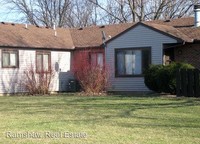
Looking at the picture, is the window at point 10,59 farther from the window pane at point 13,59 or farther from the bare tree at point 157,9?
the bare tree at point 157,9

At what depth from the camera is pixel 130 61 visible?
24.9m

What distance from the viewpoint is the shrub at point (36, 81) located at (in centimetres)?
2470

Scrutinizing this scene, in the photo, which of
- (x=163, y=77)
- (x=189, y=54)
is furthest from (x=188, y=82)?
(x=189, y=54)

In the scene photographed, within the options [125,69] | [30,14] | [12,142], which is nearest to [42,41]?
[125,69]

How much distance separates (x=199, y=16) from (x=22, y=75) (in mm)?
10618

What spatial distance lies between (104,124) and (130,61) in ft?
46.2

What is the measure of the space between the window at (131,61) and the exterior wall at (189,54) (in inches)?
62.1

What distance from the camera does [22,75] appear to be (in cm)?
2583

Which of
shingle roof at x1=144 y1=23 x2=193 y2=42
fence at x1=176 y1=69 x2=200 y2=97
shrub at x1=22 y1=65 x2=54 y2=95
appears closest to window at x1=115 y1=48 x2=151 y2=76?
shingle roof at x1=144 y1=23 x2=193 y2=42

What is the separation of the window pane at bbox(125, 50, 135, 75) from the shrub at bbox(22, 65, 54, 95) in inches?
173

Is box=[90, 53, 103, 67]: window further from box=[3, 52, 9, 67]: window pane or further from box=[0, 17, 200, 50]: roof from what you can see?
box=[3, 52, 9, 67]: window pane

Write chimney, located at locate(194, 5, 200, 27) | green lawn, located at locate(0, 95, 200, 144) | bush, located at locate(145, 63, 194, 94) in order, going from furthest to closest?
chimney, located at locate(194, 5, 200, 27) < bush, located at locate(145, 63, 194, 94) < green lawn, located at locate(0, 95, 200, 144)

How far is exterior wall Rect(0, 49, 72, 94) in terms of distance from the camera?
82.5 feet

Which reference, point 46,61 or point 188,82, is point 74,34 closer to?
point 46,61
